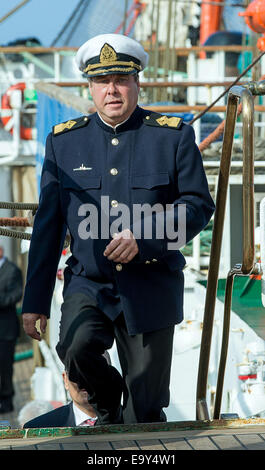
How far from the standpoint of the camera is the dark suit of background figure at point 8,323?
466 inches

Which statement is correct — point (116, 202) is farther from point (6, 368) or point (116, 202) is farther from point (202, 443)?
point (6, 368)

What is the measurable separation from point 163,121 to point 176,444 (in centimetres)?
112

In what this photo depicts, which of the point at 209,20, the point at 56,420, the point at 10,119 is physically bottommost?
the point at 10,119

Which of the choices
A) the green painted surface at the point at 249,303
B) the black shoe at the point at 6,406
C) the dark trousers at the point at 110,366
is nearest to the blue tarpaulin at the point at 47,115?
the green painted surface at the point at 249,303

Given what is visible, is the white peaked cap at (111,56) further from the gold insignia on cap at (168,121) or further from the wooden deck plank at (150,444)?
the wooden deck plank at (150,444)

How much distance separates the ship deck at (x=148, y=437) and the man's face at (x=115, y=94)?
1.06 metres

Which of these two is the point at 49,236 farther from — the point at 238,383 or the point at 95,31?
the point at 95,31

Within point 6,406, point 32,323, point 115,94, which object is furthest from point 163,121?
point 6,406

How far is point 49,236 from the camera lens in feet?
11.9

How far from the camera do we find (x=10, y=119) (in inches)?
654

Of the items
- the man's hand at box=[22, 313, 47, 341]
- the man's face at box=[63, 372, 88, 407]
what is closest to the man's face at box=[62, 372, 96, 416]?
the man's face at box=[63, 372, 88, 407]

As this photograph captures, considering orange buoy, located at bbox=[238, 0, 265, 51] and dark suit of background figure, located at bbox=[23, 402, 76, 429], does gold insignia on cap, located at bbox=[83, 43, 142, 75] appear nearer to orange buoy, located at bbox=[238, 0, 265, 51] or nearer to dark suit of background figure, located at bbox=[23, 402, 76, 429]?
dark suit of background figure, located at bbox=[23, 402, 76, 429]
